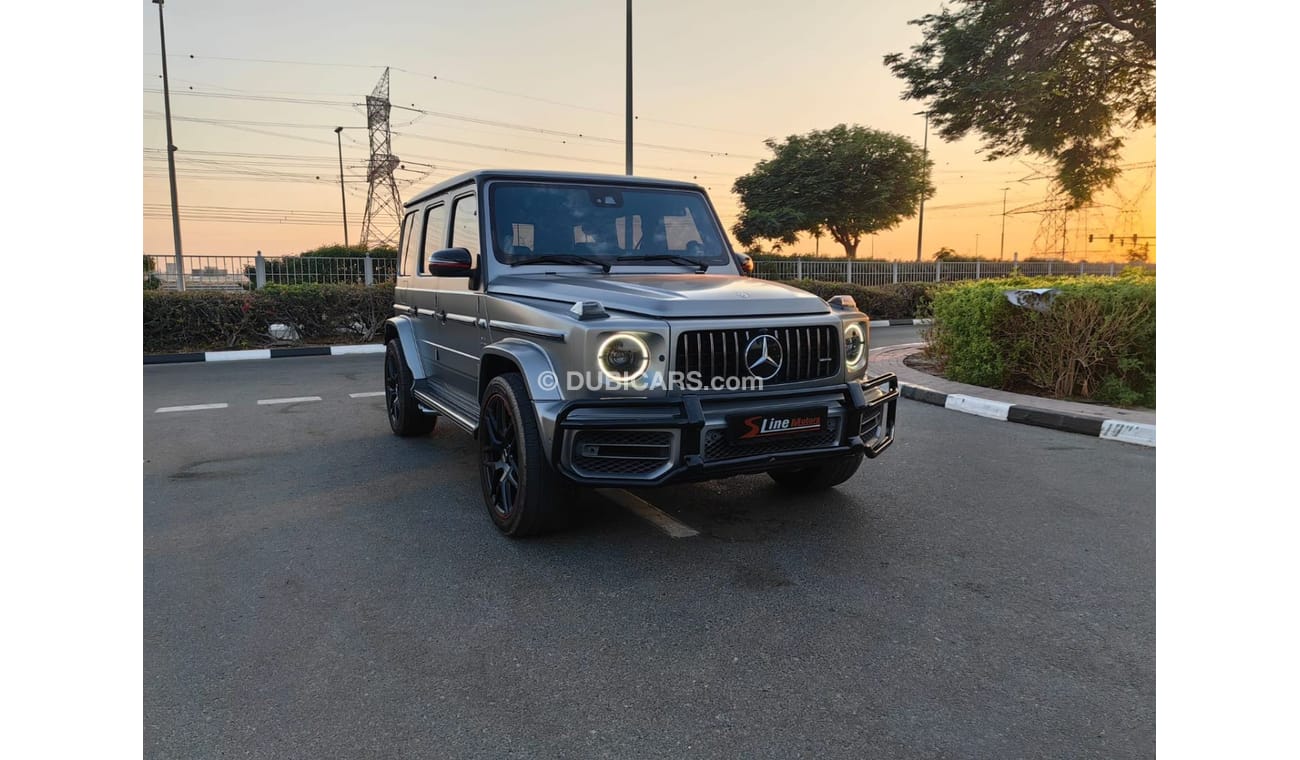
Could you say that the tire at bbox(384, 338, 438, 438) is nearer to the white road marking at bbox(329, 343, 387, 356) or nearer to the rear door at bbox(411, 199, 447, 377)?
the rear door at bbox(411, 199, 447, 377)

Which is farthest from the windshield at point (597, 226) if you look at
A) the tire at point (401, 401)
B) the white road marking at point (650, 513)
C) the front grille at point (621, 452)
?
the tire at point (401, 401)

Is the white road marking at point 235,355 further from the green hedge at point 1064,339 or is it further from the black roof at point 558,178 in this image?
the green hedge at point 1064,339

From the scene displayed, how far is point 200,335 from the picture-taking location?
12.8 metres

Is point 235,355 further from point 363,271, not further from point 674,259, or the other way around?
point 674,259

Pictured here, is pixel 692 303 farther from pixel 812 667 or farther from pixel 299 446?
pixel 299 446

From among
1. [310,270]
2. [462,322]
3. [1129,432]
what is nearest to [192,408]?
[462,322]

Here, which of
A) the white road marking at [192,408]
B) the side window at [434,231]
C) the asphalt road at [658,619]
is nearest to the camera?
the asphalt road at [658,619]

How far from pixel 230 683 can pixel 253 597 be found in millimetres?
747

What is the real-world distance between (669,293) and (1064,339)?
5.75 meters

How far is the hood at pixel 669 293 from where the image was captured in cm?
349

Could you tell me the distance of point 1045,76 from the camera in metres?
13.9

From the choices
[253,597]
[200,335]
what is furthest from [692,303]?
[200,335]

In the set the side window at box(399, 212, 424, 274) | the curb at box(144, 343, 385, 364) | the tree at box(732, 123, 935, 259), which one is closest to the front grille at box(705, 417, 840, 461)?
the side window at box(399, 212, 424, 274)
